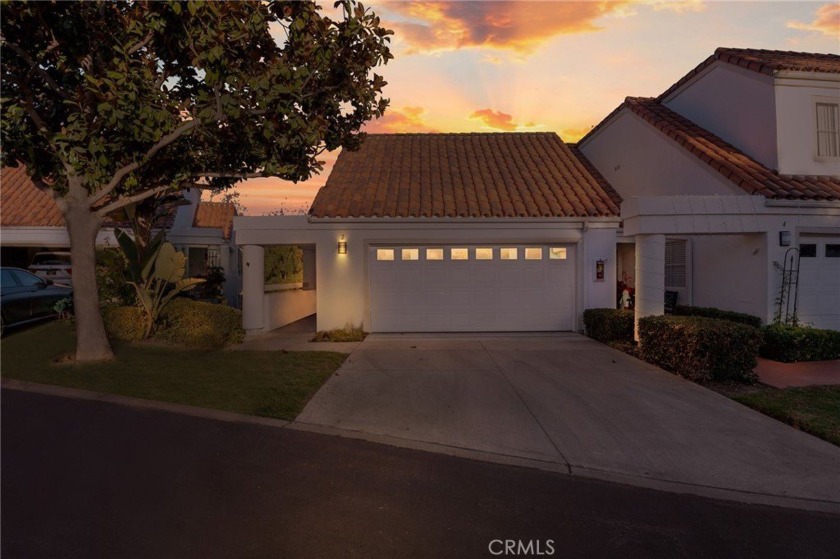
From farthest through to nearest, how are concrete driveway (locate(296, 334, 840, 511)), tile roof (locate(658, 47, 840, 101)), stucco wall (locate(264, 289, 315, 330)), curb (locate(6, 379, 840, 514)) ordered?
stucco wall (locate(264, 289, 315, 330))
tile roof (locate(658, 47, 840, 101))
concrete driveway (locate(296, 334, 840, 511))
curb (locate(6, 379, 840, 514))

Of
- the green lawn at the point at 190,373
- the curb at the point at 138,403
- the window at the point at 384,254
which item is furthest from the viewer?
the window at the point at 384,254

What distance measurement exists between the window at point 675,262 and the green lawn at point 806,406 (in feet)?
20.2

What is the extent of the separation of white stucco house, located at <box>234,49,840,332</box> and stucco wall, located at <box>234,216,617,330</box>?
0.04 m

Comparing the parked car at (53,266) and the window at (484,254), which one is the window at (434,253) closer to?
the window at (484,254)

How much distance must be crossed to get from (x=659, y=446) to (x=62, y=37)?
408 inches

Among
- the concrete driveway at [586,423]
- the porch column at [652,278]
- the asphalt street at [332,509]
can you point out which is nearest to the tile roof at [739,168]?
the porch column at [652,278]

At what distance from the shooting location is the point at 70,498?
4180mm

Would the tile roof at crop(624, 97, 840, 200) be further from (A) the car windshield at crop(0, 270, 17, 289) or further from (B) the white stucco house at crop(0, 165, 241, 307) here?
(A) the car windshield at crop(0, 270, 17, 289)

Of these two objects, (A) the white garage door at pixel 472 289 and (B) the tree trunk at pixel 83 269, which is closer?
(B) the tree trunk at pixel 83 269

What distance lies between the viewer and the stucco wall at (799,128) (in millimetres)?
11305

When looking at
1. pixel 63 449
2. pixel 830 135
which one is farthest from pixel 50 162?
pixel 830 135

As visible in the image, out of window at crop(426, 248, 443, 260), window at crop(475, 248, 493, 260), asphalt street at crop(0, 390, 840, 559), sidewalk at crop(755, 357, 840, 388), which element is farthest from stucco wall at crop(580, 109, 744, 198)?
asphalt street at crop(0, 390, 840, 559)

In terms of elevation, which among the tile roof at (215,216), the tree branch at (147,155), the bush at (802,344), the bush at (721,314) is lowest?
the bush at (802,344)

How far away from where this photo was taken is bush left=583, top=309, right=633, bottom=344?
11.1 metres
